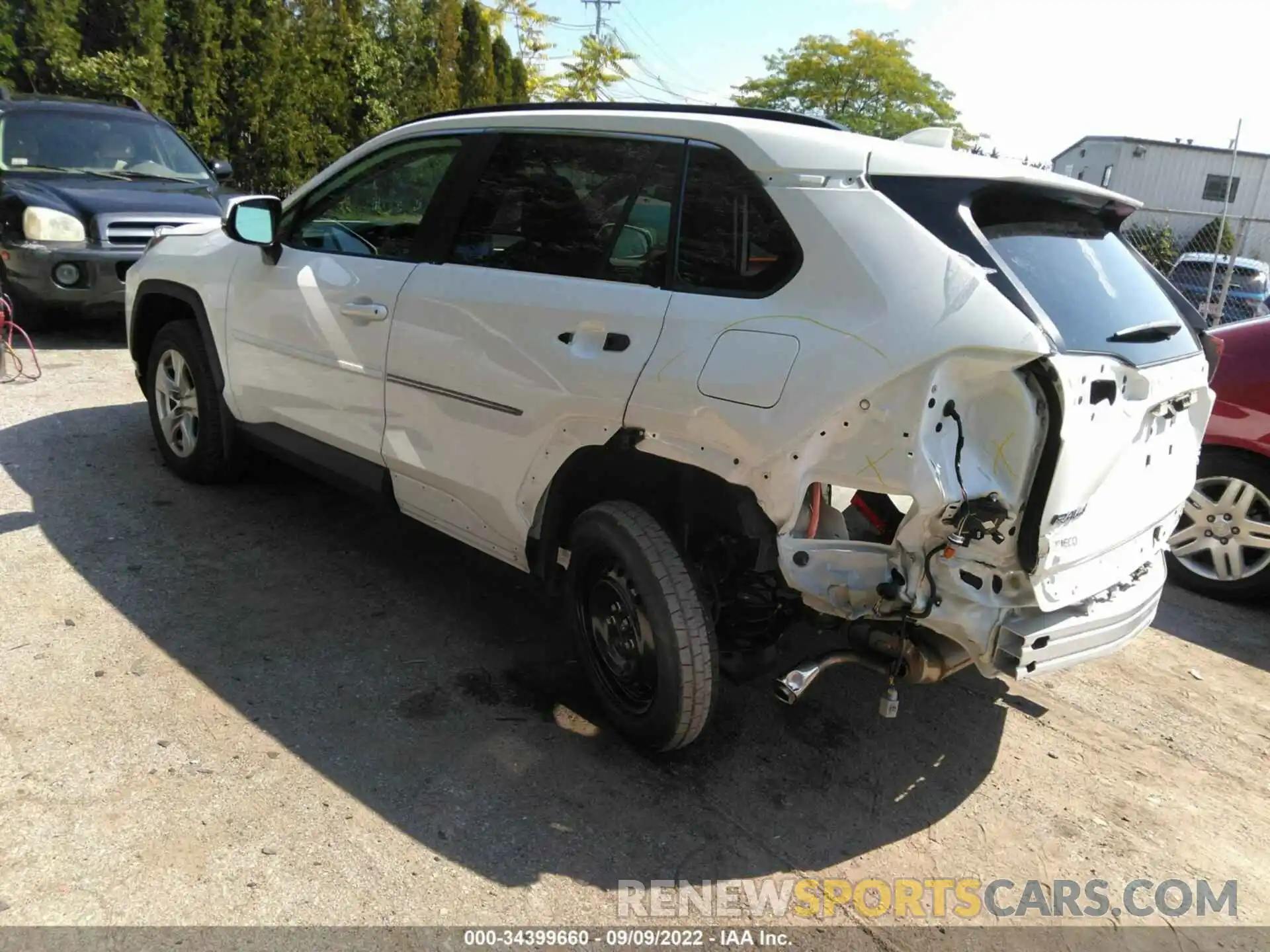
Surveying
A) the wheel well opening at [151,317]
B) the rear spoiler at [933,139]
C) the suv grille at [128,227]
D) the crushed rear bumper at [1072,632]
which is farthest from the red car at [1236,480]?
the suv grille at [128,227]

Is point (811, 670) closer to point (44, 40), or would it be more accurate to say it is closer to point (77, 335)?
point (77, 335)

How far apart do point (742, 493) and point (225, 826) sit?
5.57 ft

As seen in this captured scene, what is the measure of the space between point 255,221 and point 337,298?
67cm

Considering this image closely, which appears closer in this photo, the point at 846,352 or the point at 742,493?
the point at 846,352

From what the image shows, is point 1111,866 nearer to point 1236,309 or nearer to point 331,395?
point 331,395

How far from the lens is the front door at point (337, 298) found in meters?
3.61

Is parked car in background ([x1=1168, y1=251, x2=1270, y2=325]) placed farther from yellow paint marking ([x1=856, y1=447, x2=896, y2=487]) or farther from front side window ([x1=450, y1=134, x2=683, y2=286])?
yellow paint marking ([x1=856, y1=447, x2=896, y2=487])

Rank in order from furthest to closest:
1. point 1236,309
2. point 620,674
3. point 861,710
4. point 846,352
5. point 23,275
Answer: point 1236,309, point 23,275, point 861,710, point 620,674, point 846,352

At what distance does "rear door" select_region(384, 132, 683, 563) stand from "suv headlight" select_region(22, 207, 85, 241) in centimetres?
534

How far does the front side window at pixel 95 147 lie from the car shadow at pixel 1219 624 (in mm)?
8620

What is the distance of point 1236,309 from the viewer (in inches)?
Result: 466

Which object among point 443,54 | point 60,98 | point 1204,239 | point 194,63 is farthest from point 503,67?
point 1204,239

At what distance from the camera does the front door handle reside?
3.53 metres

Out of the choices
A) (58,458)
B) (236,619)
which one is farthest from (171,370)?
(236,619)
